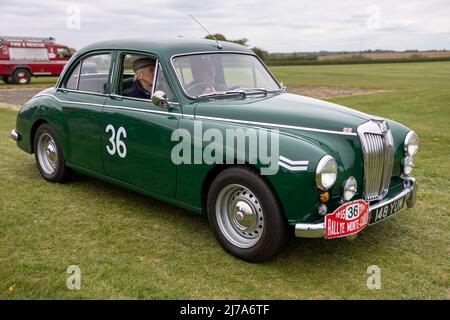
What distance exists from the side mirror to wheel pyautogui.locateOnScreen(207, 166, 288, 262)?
0.94m

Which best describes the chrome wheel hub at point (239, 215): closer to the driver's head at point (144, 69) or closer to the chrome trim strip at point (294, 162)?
the chrome trim strip at point (294, 162)

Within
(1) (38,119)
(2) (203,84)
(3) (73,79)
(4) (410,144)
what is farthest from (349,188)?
(1) (38,119)

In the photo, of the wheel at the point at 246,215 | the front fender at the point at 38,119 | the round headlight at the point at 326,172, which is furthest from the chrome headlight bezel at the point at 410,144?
the front fender at the point at 38,119

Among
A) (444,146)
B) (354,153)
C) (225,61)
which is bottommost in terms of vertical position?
(444,146)

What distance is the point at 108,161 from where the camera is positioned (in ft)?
16.6

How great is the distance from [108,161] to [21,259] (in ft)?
4.87

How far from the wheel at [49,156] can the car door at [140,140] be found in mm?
1066

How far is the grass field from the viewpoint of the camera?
11.5 feet

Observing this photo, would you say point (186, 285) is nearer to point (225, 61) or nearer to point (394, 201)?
point (394, 201)

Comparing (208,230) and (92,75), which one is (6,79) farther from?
(208,230)

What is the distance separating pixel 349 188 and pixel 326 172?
1.00 ft

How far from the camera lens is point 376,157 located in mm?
3943

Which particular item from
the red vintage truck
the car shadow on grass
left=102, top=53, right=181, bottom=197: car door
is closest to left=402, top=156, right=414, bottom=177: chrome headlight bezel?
the car shadow on grass
